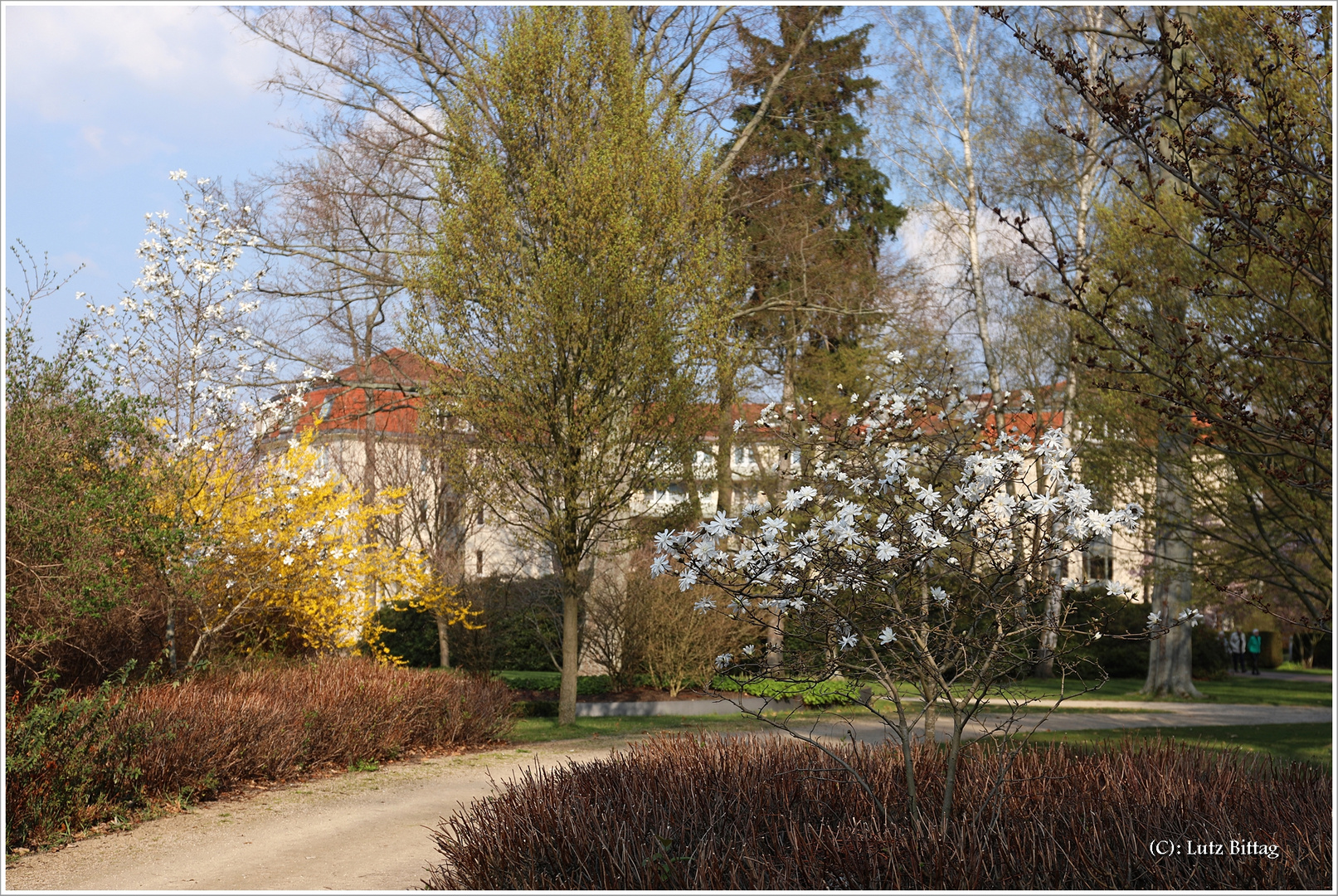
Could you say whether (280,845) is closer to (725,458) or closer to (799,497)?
(799,497)

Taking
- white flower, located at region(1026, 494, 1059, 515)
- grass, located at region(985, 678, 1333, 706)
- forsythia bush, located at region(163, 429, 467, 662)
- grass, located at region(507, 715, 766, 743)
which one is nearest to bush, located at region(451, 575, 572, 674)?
grass, located at region(507, 715, 766, 743)

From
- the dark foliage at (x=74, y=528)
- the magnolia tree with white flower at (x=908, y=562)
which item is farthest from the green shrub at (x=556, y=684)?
the magnolia tree with white flower at (x=908, y=562)

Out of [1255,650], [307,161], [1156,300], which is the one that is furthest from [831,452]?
[1255,650]

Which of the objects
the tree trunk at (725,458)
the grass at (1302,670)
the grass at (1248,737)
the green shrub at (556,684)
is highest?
the tree trunk at (725,458)

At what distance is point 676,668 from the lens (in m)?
15.3

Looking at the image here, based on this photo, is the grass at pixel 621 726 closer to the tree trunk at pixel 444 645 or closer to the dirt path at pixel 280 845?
the dirt path at pixel 280 845

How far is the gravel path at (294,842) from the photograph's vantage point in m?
5.53

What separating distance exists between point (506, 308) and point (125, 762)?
20.9 feet

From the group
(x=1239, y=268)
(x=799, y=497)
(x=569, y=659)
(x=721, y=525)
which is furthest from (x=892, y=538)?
(x=569, y=659)

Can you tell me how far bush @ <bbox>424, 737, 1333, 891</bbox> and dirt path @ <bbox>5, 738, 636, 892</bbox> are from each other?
0.73 meters

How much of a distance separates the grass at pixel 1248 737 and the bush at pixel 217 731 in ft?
19.9

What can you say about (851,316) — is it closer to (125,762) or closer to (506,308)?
(506,308)

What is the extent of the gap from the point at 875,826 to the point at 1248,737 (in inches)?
378

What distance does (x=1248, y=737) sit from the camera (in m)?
11.9
